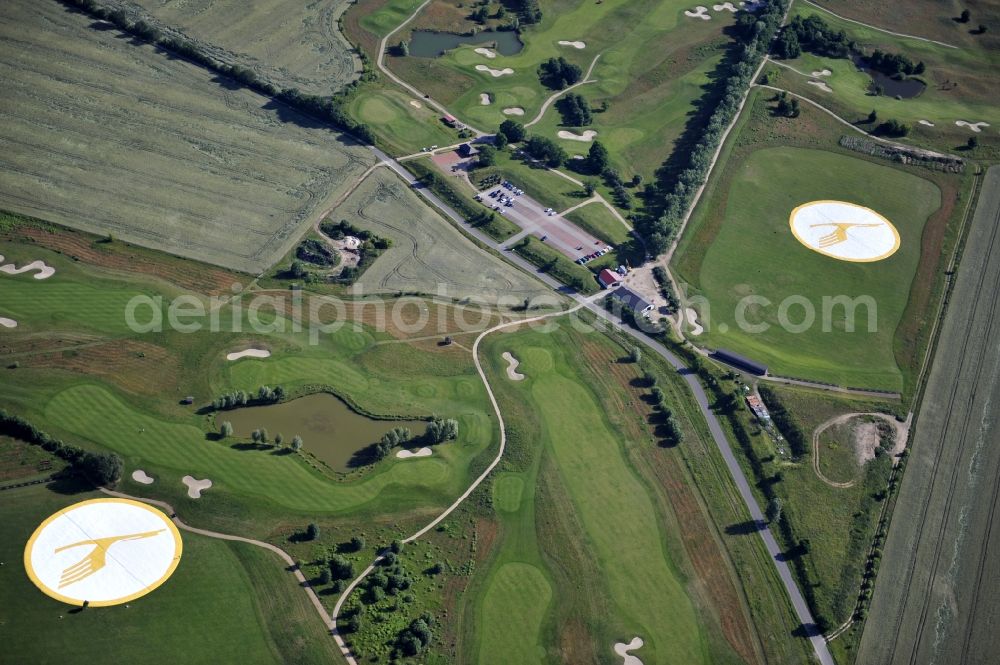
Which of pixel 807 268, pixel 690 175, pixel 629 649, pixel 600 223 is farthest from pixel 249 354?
pixel 807 268

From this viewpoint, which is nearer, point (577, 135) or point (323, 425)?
point (323, 425)

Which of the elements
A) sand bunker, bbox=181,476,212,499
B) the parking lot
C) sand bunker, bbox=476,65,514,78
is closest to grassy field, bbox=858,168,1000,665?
the parking lot

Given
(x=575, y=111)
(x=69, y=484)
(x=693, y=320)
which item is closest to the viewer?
(x=69, y=484)

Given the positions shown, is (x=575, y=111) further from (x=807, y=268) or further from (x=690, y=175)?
(x=807, y=268)

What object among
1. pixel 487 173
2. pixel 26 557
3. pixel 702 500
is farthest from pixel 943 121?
pixel 26 557

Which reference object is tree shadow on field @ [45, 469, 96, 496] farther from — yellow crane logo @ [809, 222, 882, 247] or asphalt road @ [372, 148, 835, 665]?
yellow crane logo @ [809, 222, 882, 247]

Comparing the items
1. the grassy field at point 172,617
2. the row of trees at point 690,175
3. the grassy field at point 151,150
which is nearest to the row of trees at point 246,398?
the grassy field at point 172,617

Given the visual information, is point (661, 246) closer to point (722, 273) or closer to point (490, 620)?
point (722, 273)
